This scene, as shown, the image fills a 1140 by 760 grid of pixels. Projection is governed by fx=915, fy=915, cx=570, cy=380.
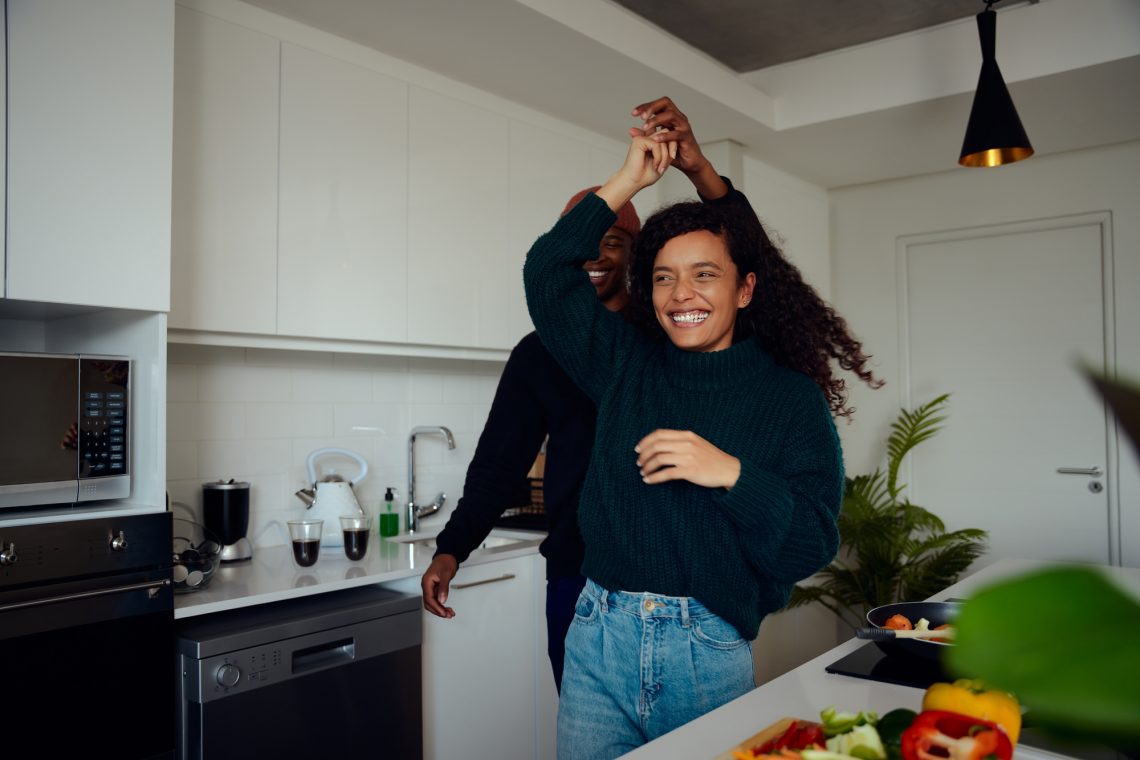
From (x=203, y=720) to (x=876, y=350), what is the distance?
384 centimetres

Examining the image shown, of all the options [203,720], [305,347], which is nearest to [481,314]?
[305,347]

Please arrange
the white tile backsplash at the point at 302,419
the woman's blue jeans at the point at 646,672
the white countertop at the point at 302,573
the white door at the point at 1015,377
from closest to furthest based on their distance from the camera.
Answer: the woman's blue jeans at the point at 646,672, the white countertop at the point at 302,573, the white tile backsplash at the point at 302,419, the white door at the point at 1015,377

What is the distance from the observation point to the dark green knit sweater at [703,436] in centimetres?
139

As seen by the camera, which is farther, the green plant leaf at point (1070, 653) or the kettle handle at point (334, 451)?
the kettle handle at point (334, 451)

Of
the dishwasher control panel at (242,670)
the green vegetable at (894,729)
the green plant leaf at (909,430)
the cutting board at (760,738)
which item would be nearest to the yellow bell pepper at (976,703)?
the green vegetable at (894,729)

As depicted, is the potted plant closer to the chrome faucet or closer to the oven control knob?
the chrome faucet

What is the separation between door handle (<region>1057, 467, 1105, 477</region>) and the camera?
4133 mm

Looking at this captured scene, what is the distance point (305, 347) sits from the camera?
2.64m

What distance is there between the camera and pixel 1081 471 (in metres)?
4.17

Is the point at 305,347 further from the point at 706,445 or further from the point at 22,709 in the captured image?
the point at 706,445

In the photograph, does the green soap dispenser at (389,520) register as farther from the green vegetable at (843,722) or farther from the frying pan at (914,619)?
the green vegetable at (843,722)

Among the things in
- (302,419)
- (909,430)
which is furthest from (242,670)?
(909,430)

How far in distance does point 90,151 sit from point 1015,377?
4.03m

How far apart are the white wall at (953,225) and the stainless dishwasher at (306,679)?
3.15 meters
